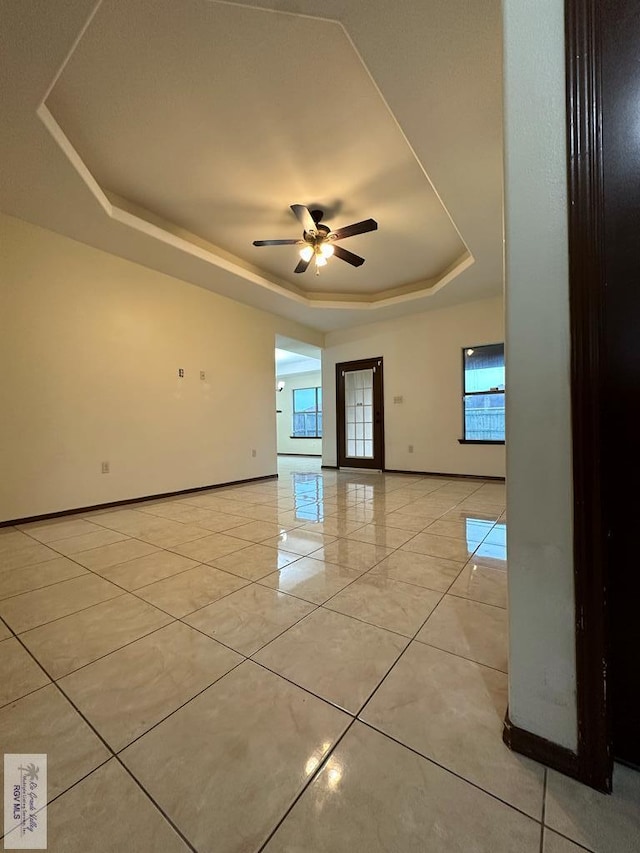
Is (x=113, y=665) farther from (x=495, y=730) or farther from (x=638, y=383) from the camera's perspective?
(x=638, y=383)

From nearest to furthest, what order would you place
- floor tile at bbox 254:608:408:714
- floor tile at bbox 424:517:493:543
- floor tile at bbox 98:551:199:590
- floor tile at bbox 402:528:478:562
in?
floor tile at bbox 254:608:408:714, floor tile at bbox 98:551:199:590, floor tile at bbox 402:528:478:562, floor tile at bbox 424:517:493:543

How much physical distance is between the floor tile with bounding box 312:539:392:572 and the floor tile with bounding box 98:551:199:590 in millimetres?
853

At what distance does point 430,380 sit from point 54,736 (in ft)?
18.2

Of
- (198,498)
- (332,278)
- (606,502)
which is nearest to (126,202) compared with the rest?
(332,278)

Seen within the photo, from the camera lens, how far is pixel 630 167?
2.59 ft

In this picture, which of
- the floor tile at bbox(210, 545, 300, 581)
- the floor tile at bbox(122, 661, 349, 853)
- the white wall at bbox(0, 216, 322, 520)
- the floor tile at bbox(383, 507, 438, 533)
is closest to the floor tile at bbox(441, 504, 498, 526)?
the floor tile at bbox(383, 507, 438, 533)

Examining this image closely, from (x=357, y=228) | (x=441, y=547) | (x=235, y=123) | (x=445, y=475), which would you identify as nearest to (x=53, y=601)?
(x=441, y=547)

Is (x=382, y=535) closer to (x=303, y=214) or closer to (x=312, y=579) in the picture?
(x=312, y=579)

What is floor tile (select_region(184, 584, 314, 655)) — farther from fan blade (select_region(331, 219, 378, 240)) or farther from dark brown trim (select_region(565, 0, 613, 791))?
fan blade (select_region(331, 219, 378, 240))

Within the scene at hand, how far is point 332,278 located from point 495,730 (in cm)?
498

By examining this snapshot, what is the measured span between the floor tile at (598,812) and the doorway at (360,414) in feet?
17.4

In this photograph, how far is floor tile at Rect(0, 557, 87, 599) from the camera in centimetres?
181

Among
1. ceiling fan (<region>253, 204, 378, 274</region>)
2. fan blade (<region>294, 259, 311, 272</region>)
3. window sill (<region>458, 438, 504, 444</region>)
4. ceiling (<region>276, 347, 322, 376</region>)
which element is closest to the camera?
ceiling fan (<region>253, 204, 378, 274</region>)

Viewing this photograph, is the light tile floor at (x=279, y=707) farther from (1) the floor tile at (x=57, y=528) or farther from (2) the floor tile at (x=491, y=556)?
(1) the floor tile at (x=57, y=528)
